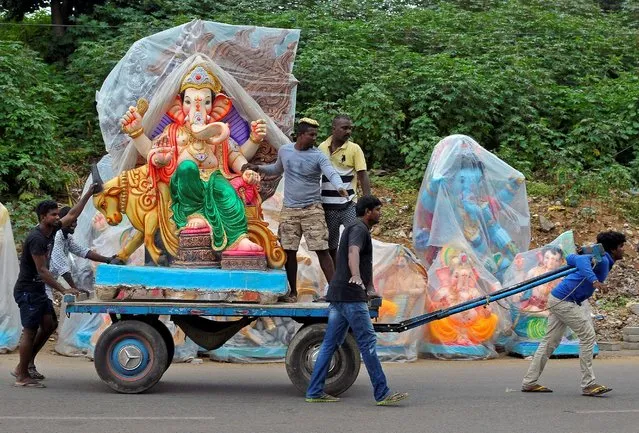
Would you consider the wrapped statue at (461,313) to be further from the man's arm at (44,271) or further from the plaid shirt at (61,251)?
the man's arm at (44,271)

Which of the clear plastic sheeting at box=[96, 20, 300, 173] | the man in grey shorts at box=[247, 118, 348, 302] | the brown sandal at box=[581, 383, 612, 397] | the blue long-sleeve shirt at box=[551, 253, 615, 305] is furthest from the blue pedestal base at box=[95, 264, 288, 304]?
the brown sandal at box=[581, 383, 612, 397]

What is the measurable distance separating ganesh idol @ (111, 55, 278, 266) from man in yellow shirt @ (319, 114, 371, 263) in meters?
0.70

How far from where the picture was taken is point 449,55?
61.1 feet

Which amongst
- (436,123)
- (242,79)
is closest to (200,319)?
(242,79)

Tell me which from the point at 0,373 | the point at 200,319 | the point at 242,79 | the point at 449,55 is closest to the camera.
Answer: the point at 200,319

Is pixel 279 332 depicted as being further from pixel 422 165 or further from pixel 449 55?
pixel 449 55

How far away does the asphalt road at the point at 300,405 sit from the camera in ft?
25.0

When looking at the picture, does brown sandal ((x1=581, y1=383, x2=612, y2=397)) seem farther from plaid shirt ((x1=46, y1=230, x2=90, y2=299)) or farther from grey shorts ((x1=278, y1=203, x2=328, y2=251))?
plaid shirt ((x1=46, y1=230, x2=90, y2=299))

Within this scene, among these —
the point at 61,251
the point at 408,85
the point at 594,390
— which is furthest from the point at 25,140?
the point at 594,390

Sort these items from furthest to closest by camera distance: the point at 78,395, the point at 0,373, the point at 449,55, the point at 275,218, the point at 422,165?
the point at 449,55 < the point at 422,165 < the point at 275,218 < the point at 0,373 < the point at 78,395

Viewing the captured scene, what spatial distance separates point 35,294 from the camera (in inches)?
366

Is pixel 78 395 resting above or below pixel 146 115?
below

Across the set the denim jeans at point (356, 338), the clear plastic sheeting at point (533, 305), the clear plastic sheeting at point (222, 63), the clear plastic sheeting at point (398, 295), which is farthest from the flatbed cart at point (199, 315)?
the clear plastic sheeting at point (533, 305)

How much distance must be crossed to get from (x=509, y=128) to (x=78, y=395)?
410 inches
